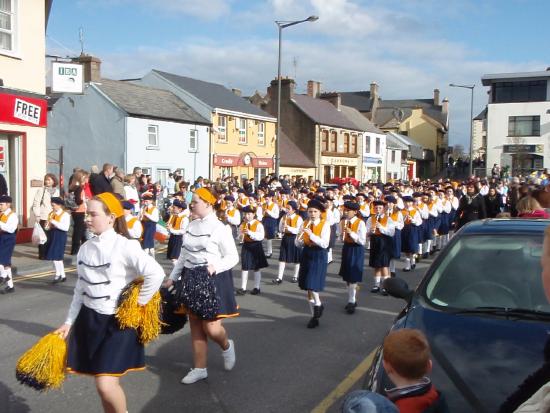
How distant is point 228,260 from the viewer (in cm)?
543

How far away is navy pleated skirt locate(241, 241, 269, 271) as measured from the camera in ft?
32.0

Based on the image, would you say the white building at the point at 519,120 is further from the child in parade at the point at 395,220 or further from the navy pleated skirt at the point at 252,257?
the navy pleated skirt at the point at 252,257

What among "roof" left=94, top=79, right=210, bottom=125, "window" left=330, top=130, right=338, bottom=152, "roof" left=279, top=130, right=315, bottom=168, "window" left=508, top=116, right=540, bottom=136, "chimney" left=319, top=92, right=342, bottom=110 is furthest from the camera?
"chimney" left=319, top=92, right=342, bottom=110

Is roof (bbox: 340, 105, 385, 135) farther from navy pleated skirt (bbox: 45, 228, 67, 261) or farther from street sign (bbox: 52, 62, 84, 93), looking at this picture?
navy pleated skirt (bbox: 45, 228, 67, 261)

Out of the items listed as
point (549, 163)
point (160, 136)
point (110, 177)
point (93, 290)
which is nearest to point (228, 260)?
point (93, 290)

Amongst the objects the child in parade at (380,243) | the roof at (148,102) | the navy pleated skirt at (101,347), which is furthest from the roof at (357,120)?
the navy pleated skirt at (101,347)

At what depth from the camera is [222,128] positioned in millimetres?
35156

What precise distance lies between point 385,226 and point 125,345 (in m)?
7.10

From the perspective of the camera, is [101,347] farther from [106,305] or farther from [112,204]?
[112,204]

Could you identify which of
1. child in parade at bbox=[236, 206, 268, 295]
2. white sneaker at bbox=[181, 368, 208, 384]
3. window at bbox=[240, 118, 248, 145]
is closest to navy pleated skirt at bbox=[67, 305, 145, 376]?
white sneaker at bbox=[181, 368, 208, 384]

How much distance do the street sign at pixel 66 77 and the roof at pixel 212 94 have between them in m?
17.6

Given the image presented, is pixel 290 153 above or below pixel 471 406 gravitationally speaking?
above

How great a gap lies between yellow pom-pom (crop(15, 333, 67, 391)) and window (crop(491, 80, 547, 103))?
54.9 metres

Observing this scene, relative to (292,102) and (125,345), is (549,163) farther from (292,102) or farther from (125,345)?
(125,345)
